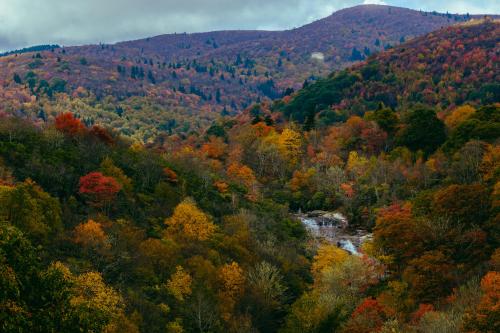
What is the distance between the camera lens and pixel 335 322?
165 feet

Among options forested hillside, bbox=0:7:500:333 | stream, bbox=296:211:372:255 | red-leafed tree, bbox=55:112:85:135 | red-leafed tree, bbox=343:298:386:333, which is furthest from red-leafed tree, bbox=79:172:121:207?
stream, bbox=296:211:372:255

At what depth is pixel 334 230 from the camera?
288 feet

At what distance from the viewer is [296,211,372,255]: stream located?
264ft

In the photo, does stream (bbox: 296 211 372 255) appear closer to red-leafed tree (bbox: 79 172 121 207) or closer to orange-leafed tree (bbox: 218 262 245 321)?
orange-leafed tree (bbox: 218 262 245 321)

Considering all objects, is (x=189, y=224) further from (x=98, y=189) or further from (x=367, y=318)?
(x=367, y=318)

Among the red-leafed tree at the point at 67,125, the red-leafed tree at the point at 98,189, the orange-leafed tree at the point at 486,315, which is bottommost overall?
the orange-leafed tree at the point at 486,315

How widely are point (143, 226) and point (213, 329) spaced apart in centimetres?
1912

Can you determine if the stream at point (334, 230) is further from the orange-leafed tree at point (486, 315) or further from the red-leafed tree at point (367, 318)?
the orange-leafed tree at point (486, 315)

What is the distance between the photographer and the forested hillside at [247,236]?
4100cm

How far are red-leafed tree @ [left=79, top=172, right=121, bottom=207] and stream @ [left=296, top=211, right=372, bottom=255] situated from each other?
33898 mm

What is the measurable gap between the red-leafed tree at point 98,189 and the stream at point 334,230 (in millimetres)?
33898

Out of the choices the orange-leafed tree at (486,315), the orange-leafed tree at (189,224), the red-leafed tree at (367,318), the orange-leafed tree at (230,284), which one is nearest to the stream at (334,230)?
the orange-leafed tree at (189,224)

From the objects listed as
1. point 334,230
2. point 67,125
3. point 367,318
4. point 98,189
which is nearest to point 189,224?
point 98,189

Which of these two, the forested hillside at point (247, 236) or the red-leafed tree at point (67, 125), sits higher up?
the red-leafed tree at point (67, 125)
